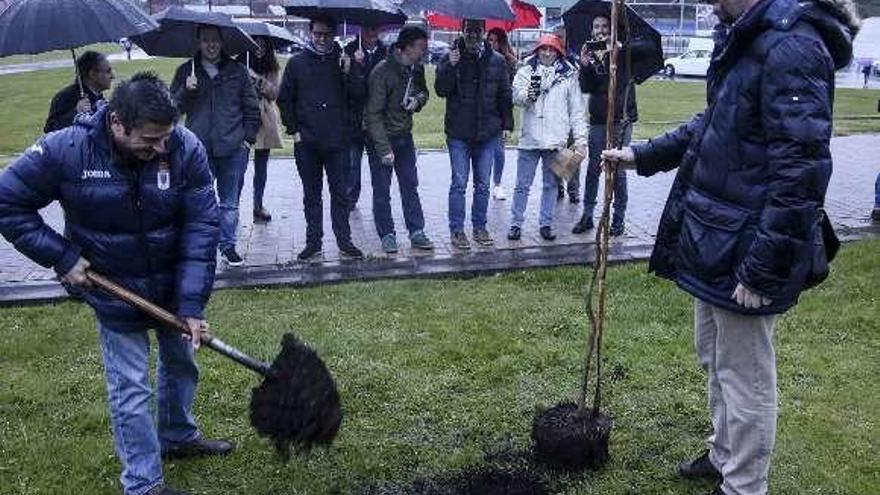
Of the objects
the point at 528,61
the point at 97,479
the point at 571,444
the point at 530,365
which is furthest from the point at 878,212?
the point at 97,479

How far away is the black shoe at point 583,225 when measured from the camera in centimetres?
877

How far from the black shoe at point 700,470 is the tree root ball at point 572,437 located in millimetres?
376

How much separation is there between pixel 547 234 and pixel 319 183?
86.7 inches

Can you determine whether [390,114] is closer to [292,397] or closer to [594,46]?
[594,46]

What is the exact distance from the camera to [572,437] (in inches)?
164

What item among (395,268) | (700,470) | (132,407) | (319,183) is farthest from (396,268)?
(132,407)

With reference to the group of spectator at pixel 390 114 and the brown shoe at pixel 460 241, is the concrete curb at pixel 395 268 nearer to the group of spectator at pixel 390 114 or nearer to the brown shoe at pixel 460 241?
the brown shoe at pixel 460 241

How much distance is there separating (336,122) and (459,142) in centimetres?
118

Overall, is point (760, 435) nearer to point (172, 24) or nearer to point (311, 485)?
point (311, 485)

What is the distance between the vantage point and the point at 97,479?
4.23 metres

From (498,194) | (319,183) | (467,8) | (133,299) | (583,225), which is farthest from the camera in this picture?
(498,194)

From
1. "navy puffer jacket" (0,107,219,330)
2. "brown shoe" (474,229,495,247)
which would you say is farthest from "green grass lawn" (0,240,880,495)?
"navy puffer jacket" (0,107,219,330)

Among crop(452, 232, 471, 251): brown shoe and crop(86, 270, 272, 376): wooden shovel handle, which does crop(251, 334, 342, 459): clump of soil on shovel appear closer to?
crop(86, 270, 272, 376): wooden shovel handle

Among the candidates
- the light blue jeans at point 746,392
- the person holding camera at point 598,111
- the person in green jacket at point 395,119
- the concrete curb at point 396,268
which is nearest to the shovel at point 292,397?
the light blue jeans at point 746,392
